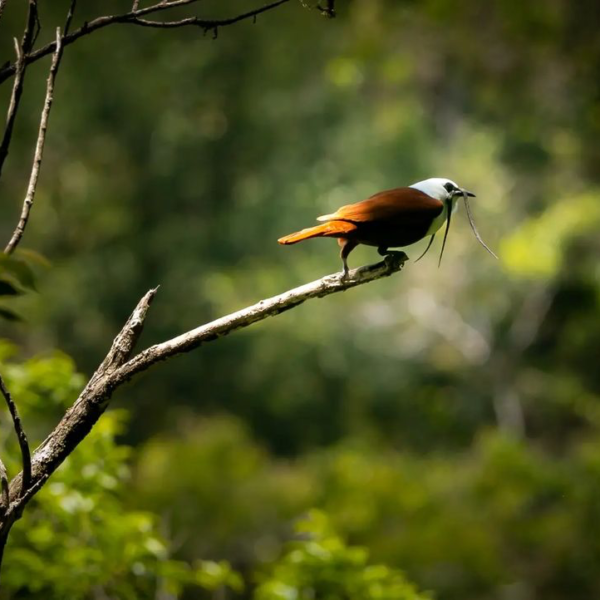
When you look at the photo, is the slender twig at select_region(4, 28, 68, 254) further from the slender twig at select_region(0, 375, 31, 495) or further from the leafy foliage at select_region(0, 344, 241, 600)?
the leafy foliage at select_region(0, 344, 241, 600)

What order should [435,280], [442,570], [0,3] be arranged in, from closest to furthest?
[0,3] < [442,570] < [435,280]

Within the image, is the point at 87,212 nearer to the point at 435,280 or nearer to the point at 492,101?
the point at 435,280

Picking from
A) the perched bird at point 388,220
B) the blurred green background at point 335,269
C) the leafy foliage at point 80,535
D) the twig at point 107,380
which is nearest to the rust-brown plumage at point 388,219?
the perched bird at point 388,220

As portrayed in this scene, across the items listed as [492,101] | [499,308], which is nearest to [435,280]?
[499,308]

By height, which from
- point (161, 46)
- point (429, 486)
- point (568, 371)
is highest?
point (161, 46)

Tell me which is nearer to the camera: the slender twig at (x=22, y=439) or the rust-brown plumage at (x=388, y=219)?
the slender twig at (x=22, y=439)

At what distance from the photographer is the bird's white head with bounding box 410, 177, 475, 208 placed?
0.93 m

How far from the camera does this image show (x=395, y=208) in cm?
89

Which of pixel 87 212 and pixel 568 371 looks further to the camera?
pixel 568 371

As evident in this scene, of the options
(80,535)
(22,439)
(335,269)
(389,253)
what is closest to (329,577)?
(80,535)

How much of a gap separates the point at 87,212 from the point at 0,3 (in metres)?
4.13

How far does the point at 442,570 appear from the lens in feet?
12.1

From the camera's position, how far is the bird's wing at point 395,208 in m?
0.89

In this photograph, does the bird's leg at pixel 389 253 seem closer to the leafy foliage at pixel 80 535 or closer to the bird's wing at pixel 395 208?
the bird's wing at pixel 395 208
